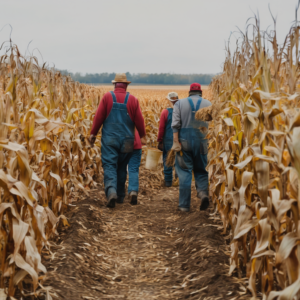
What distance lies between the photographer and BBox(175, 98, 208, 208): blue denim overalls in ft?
19.9

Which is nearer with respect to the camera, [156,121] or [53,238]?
[53,238]

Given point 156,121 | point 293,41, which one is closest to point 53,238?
point 293,41

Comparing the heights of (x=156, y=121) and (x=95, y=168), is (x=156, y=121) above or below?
above

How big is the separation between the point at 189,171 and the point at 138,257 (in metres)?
2.02

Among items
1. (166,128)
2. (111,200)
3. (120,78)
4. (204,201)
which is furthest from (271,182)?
(166,128)

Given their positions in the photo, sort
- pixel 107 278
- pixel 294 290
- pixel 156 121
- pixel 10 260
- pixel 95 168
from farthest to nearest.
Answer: pixel 156 121 < pixel 95 168 < pixel 107 278 < pixel 10 260 < pixel 294 290

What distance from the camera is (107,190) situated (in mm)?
6383

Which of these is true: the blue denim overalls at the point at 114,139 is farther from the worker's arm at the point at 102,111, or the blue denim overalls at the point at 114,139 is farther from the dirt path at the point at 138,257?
the dirt path at the point at 138,257

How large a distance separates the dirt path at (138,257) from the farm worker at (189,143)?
45cm

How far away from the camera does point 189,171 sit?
6215mm

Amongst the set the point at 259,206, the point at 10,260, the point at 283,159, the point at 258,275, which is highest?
the point at 283,159

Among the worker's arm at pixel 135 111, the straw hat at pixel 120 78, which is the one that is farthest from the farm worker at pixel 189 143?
the straw hat at pixel 120 78

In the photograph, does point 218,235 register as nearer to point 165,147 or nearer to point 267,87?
point 267,87

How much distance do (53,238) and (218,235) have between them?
76.8 inches
